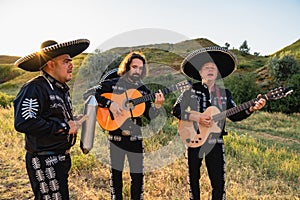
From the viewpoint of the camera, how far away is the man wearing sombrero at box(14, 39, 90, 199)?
2.37 metres

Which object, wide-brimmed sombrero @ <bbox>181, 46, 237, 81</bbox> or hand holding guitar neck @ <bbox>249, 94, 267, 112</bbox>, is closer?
hand holding guitar neck @ <bbox>249, 94, 267, 112</bbox>

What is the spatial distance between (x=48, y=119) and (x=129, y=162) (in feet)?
4.71

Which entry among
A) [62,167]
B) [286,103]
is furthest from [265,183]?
[286,103]

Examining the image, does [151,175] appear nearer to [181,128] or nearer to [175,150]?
[175,150]

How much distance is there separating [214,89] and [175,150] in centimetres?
326

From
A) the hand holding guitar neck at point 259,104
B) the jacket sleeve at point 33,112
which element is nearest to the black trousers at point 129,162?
the jacket sleeve at point 33,112

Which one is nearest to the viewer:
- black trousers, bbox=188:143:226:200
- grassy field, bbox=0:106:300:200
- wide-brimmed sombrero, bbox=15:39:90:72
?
wide-brimmed sombrero, bbox=15:39:90:72

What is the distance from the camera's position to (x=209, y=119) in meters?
3.47

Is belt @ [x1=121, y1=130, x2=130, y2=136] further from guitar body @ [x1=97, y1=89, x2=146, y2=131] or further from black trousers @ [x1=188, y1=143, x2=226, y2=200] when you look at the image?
black trousers @ [x1=188, y1=143, x2=226, y2=200]

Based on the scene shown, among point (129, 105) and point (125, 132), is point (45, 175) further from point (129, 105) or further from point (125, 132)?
point (129, 105)

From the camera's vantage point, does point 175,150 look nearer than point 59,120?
No

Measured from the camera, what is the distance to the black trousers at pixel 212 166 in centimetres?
340

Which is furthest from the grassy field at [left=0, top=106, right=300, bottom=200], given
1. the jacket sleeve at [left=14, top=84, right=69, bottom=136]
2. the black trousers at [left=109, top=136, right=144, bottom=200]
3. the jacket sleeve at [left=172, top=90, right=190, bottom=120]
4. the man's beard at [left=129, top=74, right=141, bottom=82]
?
the jacket sleeve at [left=14, top=84, right=69, bottom=136]

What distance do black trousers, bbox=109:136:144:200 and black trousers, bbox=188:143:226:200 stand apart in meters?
0.61
